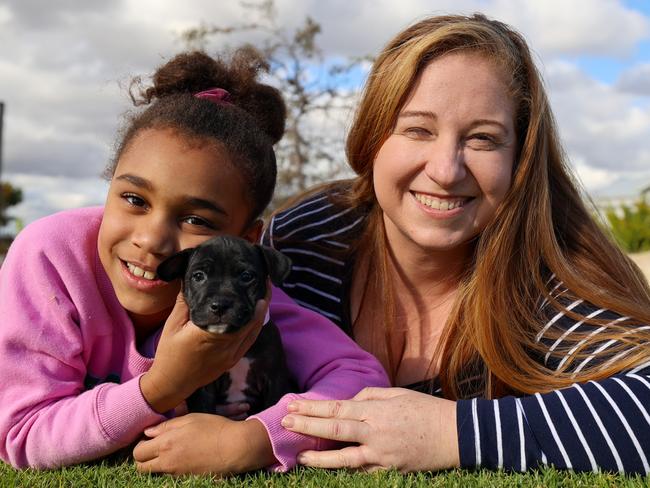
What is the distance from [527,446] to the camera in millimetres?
3715

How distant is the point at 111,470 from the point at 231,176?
158 centimetres

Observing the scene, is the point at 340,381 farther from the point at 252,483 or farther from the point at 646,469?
the point at 646,469

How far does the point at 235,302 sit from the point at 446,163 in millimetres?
1672

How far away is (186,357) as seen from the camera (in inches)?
142

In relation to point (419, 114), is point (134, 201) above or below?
below

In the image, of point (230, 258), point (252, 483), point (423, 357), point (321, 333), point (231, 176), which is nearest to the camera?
point (252, 483)

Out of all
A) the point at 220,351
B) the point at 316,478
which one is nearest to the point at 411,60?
the point at 220,351

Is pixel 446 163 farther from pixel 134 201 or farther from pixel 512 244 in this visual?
pixel 134 201

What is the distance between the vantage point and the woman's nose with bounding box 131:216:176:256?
12.9ft

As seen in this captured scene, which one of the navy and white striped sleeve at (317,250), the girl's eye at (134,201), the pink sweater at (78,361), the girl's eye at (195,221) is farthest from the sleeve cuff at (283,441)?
the navy and white striped sleeve at (317,250)

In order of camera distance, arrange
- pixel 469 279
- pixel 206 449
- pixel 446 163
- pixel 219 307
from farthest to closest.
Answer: pixel 469 279, pixel 446 163, pixel 206 449, pixel 219 307

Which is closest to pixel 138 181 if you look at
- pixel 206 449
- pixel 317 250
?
pixel 206 449

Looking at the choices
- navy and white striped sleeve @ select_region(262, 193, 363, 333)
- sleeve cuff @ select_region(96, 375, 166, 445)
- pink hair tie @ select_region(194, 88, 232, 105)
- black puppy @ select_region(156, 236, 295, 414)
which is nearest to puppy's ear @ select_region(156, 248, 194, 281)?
black puppy @ select_region(156, 236, 295, 414)

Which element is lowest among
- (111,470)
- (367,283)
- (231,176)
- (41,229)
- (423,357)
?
(111,470)
